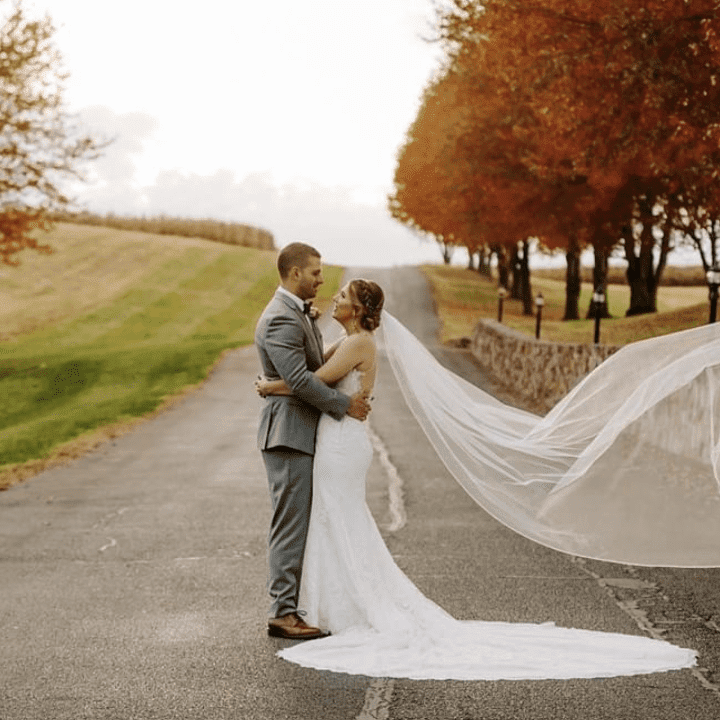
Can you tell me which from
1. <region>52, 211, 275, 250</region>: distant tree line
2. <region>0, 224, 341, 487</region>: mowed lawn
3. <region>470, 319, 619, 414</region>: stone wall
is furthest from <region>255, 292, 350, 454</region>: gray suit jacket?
<region>52, 211, 275, 250</region>: distant tree line

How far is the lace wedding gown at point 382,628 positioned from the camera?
6.23 metres

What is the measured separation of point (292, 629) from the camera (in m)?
6.90

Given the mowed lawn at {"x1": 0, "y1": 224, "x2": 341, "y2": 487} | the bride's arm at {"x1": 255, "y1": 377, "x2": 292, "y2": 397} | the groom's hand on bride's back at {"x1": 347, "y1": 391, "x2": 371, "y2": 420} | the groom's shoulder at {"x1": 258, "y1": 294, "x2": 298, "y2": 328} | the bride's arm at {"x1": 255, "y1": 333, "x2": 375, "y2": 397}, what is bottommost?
the mowed lawn at {"x1": 0, "y1": 224, "x2": 341, "y2": 487}

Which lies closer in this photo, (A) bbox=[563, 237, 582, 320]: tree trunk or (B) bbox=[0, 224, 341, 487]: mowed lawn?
(B) bbox=[0, 224, 341, 487]: mowed lawn

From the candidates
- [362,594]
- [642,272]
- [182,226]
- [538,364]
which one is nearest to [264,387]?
[362,594]

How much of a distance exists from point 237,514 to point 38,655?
5.33 metres

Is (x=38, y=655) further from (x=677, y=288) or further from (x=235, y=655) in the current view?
(x=677, y=288)

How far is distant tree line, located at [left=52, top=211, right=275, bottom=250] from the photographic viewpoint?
77875mm

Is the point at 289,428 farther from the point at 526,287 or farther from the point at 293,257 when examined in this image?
the point at 526,287

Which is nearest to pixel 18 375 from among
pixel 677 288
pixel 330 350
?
pixel 330 350

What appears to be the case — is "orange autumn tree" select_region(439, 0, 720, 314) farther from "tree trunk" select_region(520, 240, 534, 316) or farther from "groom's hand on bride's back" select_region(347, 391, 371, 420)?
"tree trunk" select_region(520, 240, 534, 316)

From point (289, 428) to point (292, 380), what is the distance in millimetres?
335

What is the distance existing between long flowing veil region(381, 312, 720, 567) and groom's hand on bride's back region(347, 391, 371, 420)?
30.7 inches

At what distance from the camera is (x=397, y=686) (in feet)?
19.4
